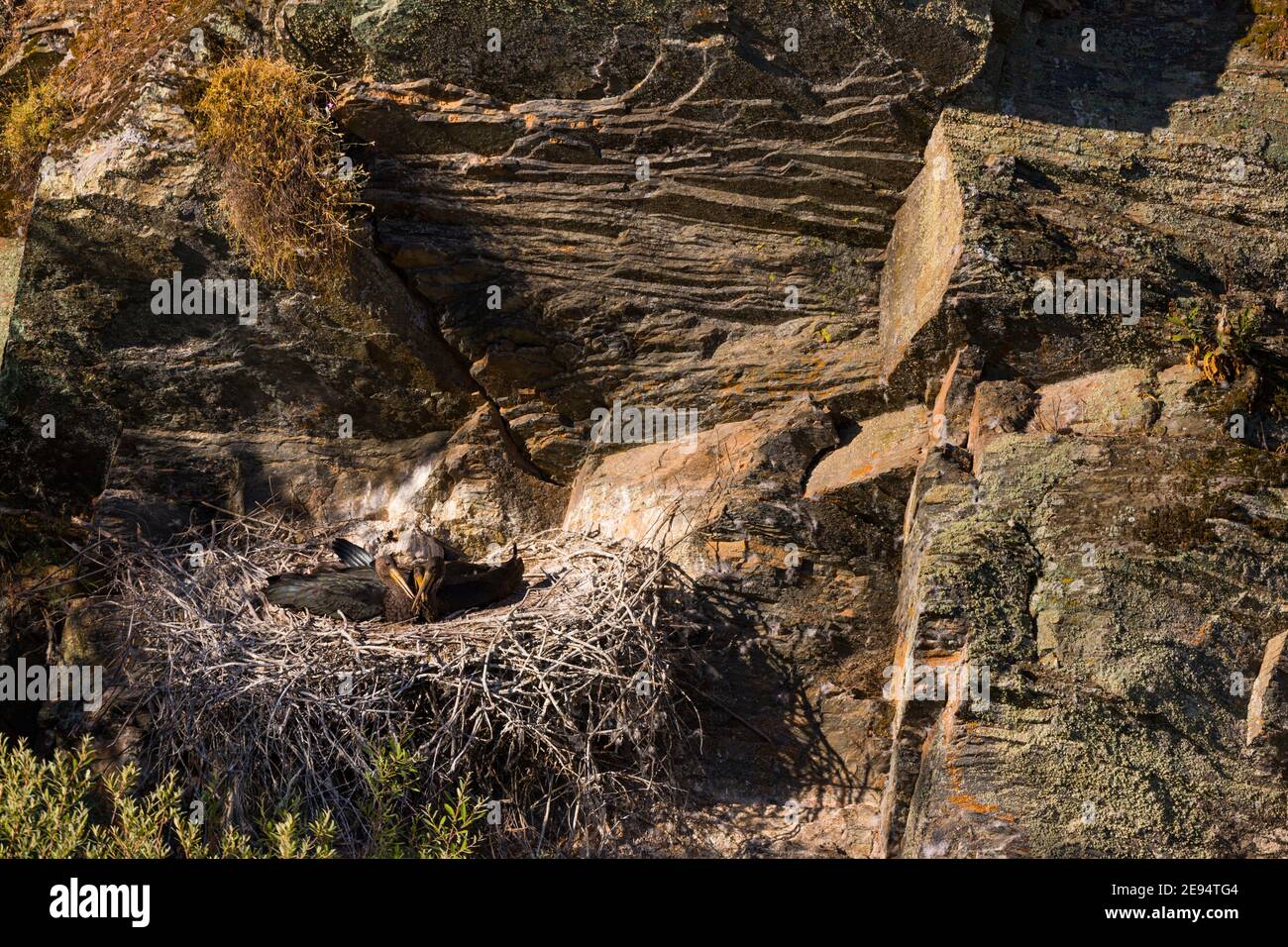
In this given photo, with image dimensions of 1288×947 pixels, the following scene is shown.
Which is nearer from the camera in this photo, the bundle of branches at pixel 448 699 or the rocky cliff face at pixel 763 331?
the bundle of branches at pixel 448 699

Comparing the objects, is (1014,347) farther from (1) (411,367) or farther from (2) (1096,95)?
(1) (411,367)

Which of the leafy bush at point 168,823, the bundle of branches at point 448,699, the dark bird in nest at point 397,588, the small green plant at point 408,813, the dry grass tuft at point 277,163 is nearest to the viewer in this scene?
the leafy bush at point 168,823

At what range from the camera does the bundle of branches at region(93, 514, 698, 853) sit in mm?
6875

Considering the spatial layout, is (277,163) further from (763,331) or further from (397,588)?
(763,331)

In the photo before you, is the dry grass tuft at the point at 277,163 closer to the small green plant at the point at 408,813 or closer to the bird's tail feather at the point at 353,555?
the bird's tail feather at the point at 353,555

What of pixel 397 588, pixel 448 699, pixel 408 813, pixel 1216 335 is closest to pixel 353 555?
pixel 397 588

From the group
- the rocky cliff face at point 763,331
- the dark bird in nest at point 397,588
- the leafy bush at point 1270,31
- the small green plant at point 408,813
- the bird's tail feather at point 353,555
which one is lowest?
the small green plant at point 408,813

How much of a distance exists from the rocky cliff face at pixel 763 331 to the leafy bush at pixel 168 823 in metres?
1.62

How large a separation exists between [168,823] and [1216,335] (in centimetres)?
589

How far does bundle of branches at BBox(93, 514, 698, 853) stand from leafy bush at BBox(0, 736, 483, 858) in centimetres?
17

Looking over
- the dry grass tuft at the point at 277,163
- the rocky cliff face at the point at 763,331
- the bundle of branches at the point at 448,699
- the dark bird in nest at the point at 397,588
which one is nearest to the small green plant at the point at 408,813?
the bundle of branches at the point at 448,699

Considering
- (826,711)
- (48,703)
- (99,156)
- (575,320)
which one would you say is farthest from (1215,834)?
(99,156)

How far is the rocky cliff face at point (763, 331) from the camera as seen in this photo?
7.05m

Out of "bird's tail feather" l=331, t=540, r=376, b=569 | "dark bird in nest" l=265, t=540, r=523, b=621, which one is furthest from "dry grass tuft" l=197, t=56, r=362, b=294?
"dark bird in nest" l=265, t=540, r=523, b=621
